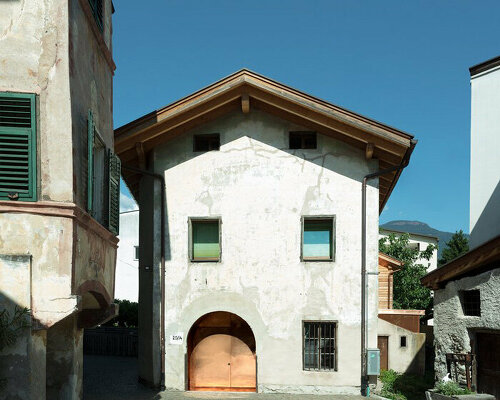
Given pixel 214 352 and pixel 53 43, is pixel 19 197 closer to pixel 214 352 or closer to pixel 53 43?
pixel 53 43

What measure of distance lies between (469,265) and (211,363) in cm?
772

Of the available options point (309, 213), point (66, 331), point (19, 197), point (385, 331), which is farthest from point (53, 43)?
point (385, 331)

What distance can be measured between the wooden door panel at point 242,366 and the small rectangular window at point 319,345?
1.61 metres

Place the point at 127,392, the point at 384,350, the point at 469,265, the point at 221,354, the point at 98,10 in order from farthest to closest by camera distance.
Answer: the point at 384,350 → the point at 221,354 → the point at 127,392 → the point at 469,265 → the point at 98,10

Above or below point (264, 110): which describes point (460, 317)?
below

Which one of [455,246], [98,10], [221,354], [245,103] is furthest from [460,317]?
[455,246]

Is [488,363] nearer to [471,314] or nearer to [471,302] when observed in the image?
[471,314]

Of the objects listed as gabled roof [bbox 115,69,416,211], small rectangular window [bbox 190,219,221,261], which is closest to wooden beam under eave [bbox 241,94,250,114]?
gabled roof [bbox 115,69,416,211]

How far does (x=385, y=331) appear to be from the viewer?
61.3 ft

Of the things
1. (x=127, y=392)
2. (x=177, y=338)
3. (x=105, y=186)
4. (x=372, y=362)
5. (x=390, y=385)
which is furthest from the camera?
(x=390, y=385)

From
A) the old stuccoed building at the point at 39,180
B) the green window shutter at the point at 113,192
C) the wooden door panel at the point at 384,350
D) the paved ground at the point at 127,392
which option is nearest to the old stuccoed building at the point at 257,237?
the paved ground at the point at 127,392

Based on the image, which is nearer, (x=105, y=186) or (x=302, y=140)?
(x=105, y=186)

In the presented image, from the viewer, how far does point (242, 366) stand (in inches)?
586

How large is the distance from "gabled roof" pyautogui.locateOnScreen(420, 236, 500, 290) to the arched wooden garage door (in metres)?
5.46
